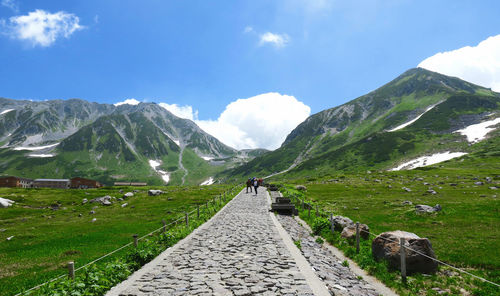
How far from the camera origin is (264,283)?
1045 centimetres

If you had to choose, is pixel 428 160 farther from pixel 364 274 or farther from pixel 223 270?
pixel 223 270

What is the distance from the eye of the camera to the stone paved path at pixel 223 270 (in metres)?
10.0

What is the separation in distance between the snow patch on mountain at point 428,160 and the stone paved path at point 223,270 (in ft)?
552

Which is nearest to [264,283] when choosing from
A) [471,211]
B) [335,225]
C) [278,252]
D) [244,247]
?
[278,252]

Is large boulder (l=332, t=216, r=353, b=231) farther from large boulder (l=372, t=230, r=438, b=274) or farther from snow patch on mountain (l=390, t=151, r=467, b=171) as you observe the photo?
snow patch on mountain (l=390, t=151, r=467, b=171)

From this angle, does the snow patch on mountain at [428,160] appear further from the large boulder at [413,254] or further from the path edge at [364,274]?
the large boulder at [413,254]

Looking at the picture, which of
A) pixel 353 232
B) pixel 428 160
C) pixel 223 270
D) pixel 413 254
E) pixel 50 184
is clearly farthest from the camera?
pixel 50 184

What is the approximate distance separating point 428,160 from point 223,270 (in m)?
191

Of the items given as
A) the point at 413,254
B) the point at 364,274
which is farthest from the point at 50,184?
the point at 413,254

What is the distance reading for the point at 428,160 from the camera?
16338cm

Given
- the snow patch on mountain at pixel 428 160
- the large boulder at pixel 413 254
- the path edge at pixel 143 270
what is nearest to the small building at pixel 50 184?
the path edge at pixel 143 270

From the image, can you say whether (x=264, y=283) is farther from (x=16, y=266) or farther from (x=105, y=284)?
(x=16, y=266)

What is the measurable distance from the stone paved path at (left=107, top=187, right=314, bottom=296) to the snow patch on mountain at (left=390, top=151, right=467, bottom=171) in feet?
552

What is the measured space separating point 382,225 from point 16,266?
105ft
